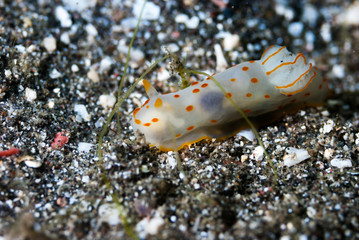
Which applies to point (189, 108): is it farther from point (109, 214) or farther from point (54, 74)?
point (54, 74)

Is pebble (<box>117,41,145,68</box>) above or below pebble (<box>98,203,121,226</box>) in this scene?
above

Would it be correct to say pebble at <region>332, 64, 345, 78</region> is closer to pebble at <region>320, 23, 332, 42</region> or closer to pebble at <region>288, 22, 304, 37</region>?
pebble at <region>320, 23, 332, 42</region>

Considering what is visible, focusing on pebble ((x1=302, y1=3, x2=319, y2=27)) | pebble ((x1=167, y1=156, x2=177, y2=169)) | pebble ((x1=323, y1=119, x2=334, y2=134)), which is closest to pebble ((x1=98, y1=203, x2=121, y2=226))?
pebble ((x1=167, y1=156, x2=177, y2=169))

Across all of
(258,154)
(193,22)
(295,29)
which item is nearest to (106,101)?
(193,22)

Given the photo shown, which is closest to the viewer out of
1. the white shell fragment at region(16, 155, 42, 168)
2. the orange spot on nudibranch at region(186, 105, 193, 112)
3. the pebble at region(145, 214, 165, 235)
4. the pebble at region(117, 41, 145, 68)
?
the pebble at region(145, 214, 165, 235)

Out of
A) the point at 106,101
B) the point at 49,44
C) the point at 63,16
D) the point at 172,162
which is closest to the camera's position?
the point at 172,162

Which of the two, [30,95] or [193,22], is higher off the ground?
[193,22]

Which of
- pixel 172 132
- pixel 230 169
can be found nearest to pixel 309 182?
pixel 230 169
